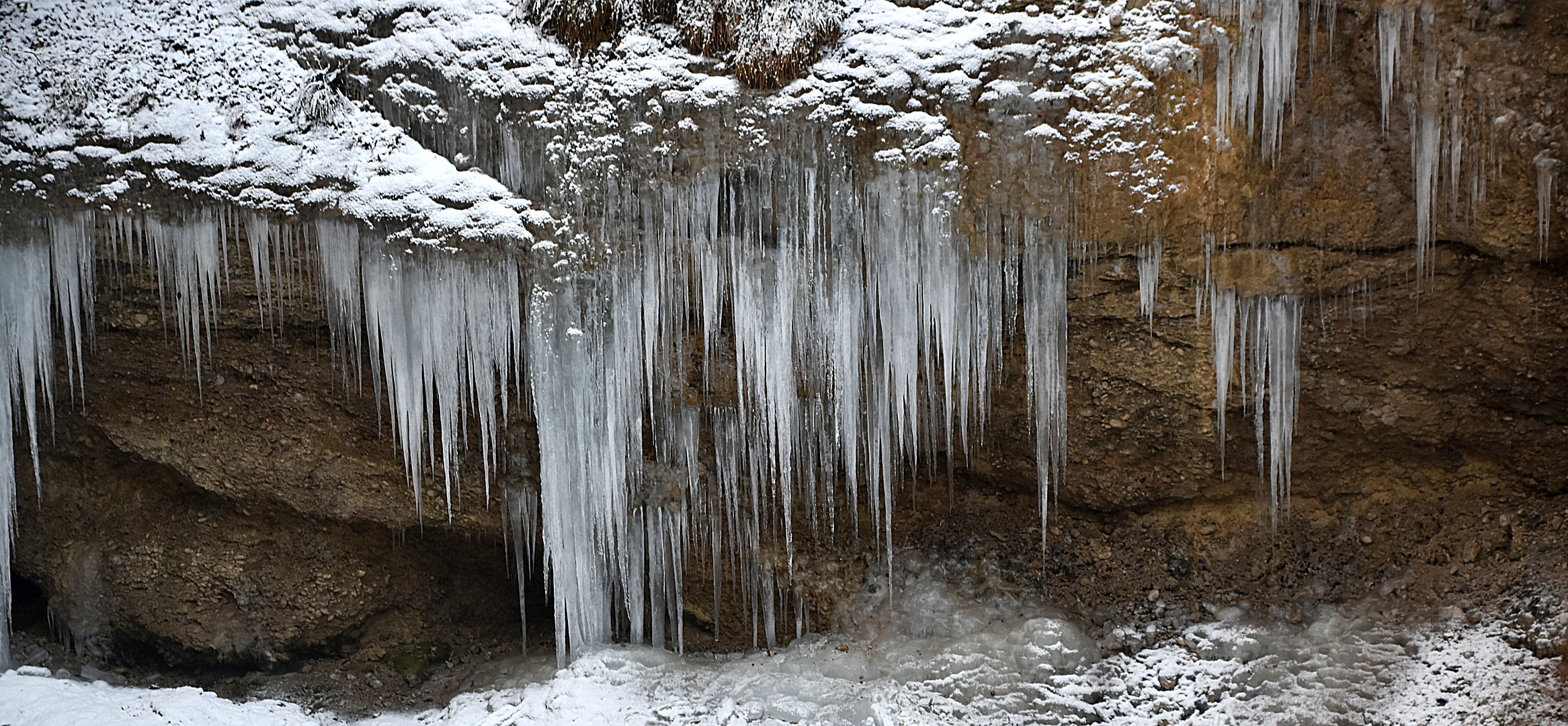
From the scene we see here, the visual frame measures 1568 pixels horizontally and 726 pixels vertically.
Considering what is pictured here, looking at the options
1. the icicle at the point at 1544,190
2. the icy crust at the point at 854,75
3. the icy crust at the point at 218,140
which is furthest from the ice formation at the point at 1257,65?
the icy crust at the point at 218,140

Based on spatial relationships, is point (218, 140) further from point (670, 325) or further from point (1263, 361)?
point (1263, 361)

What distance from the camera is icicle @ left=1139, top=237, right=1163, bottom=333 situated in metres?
4.56

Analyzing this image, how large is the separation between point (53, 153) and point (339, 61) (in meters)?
1.37

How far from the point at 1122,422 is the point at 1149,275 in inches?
32.0

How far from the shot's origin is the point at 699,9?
15.2ft

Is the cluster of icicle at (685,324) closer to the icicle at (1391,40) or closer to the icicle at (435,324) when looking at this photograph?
the icicle at (435,324)

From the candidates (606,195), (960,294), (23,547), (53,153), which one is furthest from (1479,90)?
(23,547)

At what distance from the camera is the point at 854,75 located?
4512mm

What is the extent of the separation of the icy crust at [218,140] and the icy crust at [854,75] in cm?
22

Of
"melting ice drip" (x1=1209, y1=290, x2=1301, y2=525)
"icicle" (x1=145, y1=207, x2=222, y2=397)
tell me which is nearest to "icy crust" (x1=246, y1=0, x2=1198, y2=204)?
"melting ice drip" (x1=1209, y1=290, x2=1301, y2=525)

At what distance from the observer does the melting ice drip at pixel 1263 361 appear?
464 cm

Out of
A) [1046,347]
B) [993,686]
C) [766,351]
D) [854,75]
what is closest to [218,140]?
[766,351]

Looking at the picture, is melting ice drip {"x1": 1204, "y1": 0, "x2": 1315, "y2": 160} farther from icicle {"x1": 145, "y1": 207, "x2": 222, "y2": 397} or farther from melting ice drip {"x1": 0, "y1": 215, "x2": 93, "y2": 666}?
melting ice drip {"x1": 0, "y1": 215, "x2": 93, "y2": 666}

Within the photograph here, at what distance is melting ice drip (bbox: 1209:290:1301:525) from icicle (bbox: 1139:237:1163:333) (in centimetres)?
27
